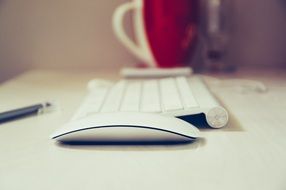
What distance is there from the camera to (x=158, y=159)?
1.33ft

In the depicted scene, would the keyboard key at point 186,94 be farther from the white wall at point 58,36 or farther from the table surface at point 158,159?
the white wall at point 58,36

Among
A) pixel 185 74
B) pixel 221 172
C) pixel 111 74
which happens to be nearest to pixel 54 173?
pixel 221 172

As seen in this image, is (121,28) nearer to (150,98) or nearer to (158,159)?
(150,98)

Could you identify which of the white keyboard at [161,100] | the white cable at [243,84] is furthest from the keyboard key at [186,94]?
the white cable at [243,84]

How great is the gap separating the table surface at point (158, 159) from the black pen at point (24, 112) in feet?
0.05

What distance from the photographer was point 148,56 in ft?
3.14

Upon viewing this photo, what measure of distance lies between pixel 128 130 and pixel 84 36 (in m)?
0.74

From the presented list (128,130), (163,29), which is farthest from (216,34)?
(128,130)

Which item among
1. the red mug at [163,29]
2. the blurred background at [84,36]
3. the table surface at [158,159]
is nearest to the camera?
the table surface at [158,159]

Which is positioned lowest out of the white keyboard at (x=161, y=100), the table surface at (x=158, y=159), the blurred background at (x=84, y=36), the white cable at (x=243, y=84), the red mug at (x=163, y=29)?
the table surface at (x=158, y=159)

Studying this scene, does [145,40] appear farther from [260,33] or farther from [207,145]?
[207,145]

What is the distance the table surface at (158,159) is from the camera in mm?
348

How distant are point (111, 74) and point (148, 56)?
107mm

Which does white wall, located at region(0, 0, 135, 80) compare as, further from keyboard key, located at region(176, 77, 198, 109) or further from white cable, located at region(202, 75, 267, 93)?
keyboard key, located at region(176, 77, 198, 109)
